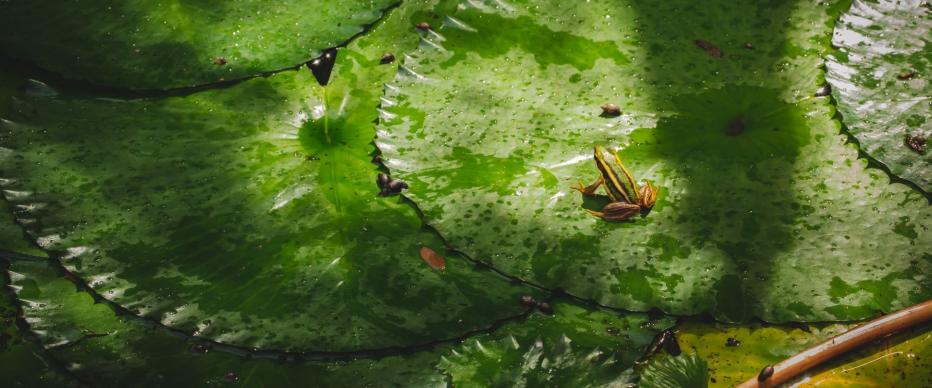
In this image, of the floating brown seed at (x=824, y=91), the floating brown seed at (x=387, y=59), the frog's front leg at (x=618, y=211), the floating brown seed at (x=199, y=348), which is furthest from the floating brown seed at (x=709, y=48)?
the floating brown seed at (x=199, y=348)

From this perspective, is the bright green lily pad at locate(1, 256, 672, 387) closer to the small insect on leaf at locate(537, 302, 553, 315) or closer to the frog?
the small insect on leaf at locate(537, 302, 553, 315)

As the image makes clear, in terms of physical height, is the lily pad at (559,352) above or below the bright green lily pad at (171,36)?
below

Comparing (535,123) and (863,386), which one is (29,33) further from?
(863,386)

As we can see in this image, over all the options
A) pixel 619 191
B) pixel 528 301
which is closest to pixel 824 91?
pixel 619 191

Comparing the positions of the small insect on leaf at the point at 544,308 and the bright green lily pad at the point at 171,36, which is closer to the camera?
the small insect on leaf at the point at 544,308

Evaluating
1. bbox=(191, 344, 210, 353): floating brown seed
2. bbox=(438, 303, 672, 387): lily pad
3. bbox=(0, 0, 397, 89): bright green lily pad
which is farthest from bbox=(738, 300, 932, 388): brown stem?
bbox=(0, 0, 397, 89): bright green lily pad

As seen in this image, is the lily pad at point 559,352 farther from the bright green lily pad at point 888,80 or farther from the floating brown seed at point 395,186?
the bright green lily pad at point 888,80
